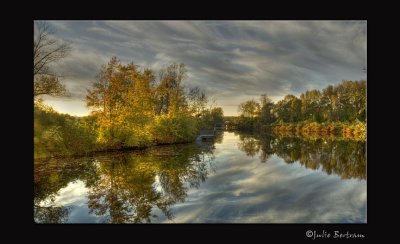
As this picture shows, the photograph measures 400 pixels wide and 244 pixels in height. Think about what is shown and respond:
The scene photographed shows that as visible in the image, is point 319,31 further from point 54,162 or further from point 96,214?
point 54,162

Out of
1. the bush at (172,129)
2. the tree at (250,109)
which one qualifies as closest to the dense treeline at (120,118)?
the bush at (172,129)

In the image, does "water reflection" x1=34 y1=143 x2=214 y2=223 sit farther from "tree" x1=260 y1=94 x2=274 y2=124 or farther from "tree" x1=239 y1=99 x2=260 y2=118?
"tree" x1=260 y1=94 x2=274 y2=124

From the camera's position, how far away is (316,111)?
7538 centimetres

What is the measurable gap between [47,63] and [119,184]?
965cm

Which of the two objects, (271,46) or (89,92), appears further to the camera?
(89,92)

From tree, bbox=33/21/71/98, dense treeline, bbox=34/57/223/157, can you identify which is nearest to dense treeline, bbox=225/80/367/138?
dense treeline, bbox=34/57/223/157

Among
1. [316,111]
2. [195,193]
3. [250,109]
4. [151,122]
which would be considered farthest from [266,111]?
[195,193]

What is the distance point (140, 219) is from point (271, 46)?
12.9m

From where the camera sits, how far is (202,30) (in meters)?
15.7

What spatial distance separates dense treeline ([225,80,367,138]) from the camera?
201 feet

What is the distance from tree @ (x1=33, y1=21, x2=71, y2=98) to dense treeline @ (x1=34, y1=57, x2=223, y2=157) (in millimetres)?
994
